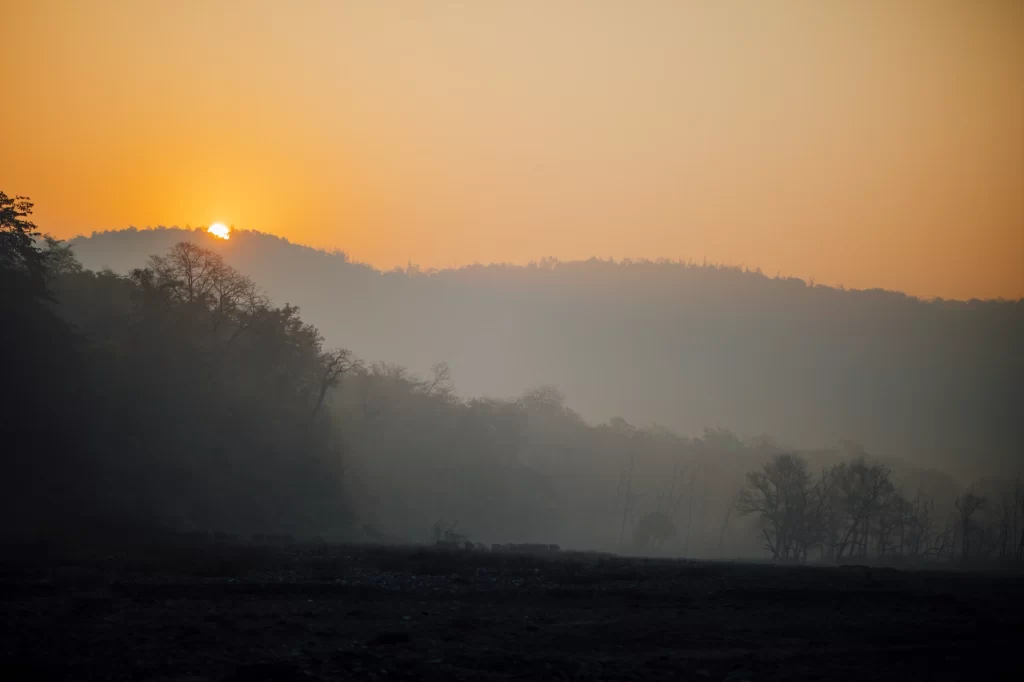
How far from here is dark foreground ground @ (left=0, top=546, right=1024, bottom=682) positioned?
20047 mm

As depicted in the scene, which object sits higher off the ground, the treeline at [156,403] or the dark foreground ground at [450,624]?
the treeline at [156,403]

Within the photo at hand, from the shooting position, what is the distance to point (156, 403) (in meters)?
62.3

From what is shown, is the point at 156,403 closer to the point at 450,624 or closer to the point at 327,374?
the point at 327,374

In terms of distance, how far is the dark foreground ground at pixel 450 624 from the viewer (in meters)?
20.0

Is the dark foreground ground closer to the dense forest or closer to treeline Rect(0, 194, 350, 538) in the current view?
treeline Rect(0, 194, 350, 538)

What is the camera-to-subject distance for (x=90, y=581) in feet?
93.2

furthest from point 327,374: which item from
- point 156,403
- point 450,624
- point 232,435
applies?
point 450,624

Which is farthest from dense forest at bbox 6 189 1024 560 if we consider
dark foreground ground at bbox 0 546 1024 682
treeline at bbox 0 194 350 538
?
dark foreground ground at bbox 0 546 1024 682

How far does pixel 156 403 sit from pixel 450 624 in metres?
44.4

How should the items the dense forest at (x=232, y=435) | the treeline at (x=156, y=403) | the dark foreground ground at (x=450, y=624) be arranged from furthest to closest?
the dense forest at (x=232, y=435) → the treeline at (x=156, y=403) → the dark foreground ground at (x=450, y=624)

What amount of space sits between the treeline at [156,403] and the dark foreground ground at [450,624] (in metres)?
14.0

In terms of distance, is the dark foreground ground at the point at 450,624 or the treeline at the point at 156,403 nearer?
the dark foreground ground at the point at 450,624

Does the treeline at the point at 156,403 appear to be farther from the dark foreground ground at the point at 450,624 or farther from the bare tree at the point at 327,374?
the dark foreground ground at the point at 450,624

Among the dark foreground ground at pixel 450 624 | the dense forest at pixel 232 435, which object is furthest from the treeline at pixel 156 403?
the dark foreground ground at pixel 450 624
